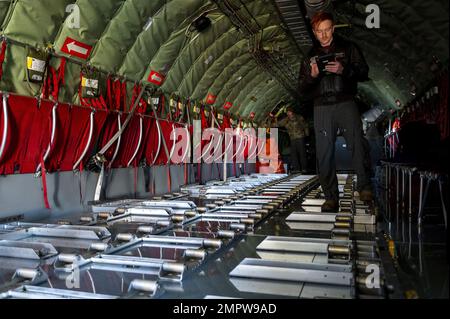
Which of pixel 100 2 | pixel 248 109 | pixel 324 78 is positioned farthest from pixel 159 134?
pixel 248 109

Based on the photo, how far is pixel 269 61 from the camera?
10.1m

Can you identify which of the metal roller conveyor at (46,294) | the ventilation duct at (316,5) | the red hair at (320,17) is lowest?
the metal roller conveyor at (46,294)

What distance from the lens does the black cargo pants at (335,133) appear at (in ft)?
12.3

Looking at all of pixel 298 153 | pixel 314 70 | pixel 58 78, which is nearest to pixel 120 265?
pixel 314 70

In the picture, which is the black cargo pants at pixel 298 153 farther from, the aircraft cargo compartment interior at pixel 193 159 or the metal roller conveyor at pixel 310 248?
the metal roller conveyor at pixel 310 248

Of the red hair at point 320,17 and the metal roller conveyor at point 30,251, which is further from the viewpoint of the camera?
the red hair at point 320,17

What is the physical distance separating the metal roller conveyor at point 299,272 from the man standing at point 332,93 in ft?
6.07

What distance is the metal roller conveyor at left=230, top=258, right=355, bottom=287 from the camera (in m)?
1.97

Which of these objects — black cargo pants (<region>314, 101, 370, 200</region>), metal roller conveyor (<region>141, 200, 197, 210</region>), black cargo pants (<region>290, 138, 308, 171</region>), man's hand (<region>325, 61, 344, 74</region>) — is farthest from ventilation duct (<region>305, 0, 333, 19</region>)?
Answer: black cargo pants (<region>290, 138, 308, 171</region>)

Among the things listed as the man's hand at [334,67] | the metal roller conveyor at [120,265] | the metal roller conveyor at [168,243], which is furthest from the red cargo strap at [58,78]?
the man's hand at [334,67]

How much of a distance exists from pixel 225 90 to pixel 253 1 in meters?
3.60

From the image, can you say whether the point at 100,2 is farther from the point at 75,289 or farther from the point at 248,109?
the point at 248,109

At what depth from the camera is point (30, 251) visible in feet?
8.59

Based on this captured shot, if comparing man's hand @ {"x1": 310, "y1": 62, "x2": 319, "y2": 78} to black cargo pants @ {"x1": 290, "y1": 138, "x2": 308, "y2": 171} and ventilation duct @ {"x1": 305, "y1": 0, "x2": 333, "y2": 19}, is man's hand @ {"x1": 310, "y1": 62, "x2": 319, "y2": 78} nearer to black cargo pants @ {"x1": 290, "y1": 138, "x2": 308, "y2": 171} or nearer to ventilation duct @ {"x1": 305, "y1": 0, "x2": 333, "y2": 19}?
ventilation duct @ {"x1": 305, "y1": 0, "x2": 333, "y2": 19}
